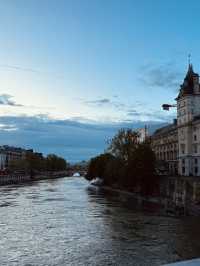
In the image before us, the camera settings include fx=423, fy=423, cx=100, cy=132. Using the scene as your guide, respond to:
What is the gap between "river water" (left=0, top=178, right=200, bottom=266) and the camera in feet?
80.2

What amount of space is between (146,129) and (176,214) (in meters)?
108

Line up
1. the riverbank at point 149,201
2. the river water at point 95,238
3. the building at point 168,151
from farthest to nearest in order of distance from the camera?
the building at point 168,151 < the riverbank at point 149,201 < the river water at point 95,238

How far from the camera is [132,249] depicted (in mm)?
26797

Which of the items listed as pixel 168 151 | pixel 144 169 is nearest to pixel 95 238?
pixel 144 169

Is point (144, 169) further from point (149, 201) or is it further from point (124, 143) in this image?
point (124, 143)

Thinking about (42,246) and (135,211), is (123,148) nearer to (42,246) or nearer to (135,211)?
(135,211)

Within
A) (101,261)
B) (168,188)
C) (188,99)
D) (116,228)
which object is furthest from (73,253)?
(188,99)

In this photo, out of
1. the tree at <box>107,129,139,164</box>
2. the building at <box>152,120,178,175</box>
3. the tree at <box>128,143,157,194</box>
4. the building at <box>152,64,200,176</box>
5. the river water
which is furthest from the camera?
the building at <box>152,120,178,175</box>

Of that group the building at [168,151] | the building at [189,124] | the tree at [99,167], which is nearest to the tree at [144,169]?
Answer: the building at [189,124]

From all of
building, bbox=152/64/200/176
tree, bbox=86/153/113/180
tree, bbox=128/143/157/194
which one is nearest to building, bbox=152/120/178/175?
building, bbox=152/64/200/176

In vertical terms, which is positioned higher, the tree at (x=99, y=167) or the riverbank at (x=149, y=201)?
the tree at (x=99, y=167)

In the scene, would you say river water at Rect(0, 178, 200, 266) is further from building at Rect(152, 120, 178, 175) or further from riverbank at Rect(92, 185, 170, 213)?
building at Rect(152, 120, 178, 175)

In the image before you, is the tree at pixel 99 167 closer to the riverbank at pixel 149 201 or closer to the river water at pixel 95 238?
the riverbank at pixel 149 201

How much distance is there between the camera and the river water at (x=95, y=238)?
2444 centimetres
